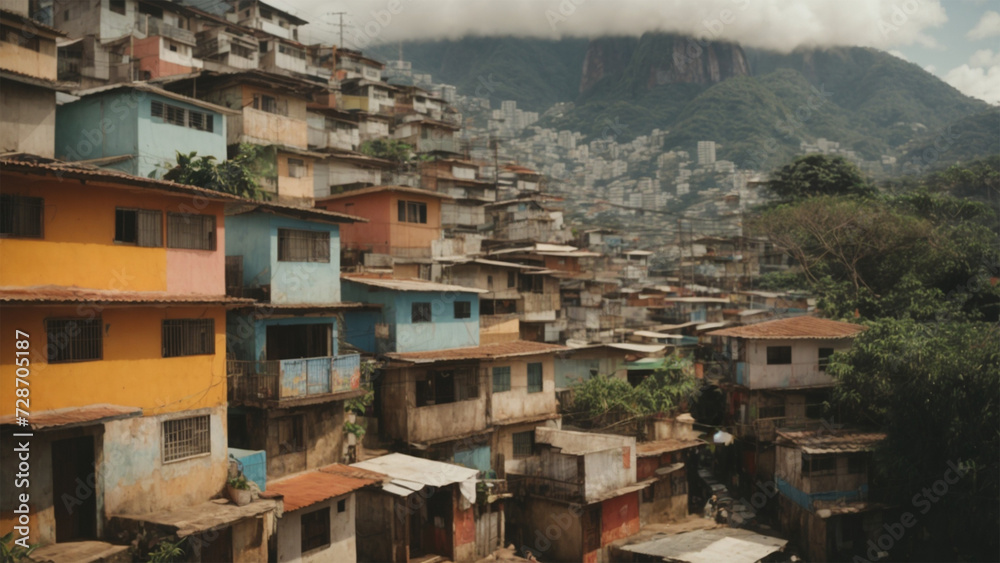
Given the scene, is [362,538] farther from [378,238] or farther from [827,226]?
[827,226]

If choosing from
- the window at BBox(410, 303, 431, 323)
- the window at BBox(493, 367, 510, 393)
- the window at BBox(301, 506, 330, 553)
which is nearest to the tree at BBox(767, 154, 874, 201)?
the window at BBox(493, 367, 510, 393)

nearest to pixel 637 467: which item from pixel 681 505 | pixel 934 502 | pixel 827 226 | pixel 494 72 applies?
pixel 681 505

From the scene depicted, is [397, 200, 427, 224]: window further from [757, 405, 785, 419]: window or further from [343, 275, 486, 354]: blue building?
[757, 405, 785, 419]: window

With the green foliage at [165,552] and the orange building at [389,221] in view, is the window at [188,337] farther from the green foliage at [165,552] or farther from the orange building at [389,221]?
the orange building at [389,221]

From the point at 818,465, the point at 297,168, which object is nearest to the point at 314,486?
the point at 297,168

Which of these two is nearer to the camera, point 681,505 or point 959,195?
point 681,505

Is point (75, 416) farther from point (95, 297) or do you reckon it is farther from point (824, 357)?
point (824, 357)
